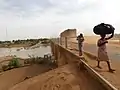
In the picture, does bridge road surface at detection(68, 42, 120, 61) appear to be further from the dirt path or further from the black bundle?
the dirt path

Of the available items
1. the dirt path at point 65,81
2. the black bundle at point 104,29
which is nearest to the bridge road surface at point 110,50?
the black bundle at point 104,29

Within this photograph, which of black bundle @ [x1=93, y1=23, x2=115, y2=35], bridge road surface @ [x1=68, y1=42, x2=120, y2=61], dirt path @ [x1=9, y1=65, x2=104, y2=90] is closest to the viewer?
dirt path @ [x1=9, y1=65, x2=104, y2=90]

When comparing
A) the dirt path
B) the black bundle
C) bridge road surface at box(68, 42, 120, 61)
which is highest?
the black bundle

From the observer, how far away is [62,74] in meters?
10.5

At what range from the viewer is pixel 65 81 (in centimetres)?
949

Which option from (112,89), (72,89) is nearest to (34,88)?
(72,89)

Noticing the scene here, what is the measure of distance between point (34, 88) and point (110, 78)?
2.80 meters

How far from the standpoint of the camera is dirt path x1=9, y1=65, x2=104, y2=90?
8.58 metres

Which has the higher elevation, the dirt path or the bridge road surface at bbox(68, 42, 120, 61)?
the bridge road surface at bbox(68, 42, 120, 61)

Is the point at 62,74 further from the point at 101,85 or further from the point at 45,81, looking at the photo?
the point at 101,85

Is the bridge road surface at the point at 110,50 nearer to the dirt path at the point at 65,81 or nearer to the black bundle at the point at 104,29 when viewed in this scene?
the black bundle at the point at 104,29

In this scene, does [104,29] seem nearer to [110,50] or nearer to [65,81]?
[65,81]

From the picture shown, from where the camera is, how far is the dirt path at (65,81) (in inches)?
338

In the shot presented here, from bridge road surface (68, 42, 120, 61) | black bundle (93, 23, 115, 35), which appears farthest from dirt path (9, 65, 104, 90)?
bridge road surface (68, 42, 120, 61)
